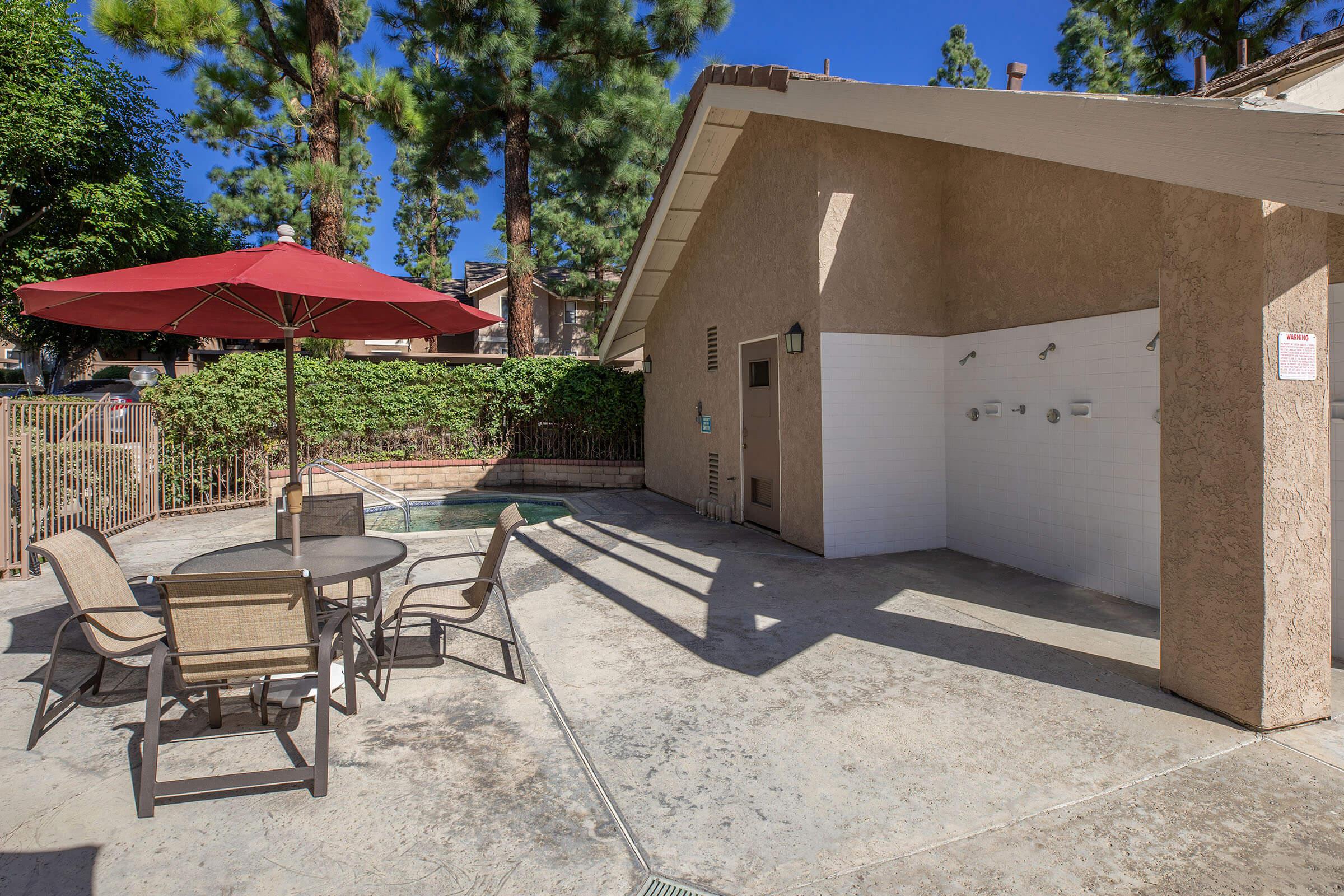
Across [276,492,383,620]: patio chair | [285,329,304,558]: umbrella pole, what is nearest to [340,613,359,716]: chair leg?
[285,329,304,558]: umbrella pole

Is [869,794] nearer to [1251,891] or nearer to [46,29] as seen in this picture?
[1251,891]

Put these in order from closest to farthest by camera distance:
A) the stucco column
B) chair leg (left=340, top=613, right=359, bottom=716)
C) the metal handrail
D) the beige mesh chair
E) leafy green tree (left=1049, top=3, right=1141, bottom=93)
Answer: the stucco column → chair leg (left=340, top=613, right=359, bottom=716) → the beige mesh chair → the metal handrail → leafy green tree (left=1049, top=3, right=1141, bottom=93)

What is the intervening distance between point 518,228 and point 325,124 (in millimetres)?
3993

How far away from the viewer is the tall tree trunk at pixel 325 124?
12445 millimetres

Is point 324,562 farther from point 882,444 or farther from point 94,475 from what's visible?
point 94,475

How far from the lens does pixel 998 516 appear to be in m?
6.72

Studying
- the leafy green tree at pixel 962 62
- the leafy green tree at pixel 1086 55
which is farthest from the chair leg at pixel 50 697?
the leafy green tree at pixel 962 62

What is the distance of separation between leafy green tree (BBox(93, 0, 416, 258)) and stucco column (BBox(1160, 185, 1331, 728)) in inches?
524

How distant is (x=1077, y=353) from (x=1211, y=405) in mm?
2577

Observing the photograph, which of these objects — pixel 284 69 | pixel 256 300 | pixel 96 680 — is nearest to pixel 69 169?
pixel 284 69

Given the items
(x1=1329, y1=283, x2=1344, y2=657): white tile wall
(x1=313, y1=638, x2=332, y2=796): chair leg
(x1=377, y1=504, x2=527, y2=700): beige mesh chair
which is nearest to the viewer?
(x1=313, y1=638, x2=332, y2=796): chair leg

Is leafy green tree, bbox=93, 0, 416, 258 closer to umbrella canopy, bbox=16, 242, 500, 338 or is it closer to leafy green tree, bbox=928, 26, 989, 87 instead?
umbrella canopy, bbox=16, 242, 500, 338

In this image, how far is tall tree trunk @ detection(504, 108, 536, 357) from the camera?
14211 millimetres

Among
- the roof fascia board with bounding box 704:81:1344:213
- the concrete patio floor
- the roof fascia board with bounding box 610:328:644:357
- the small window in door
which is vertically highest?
the roof fascia board with bounding box 610:328:644:357
